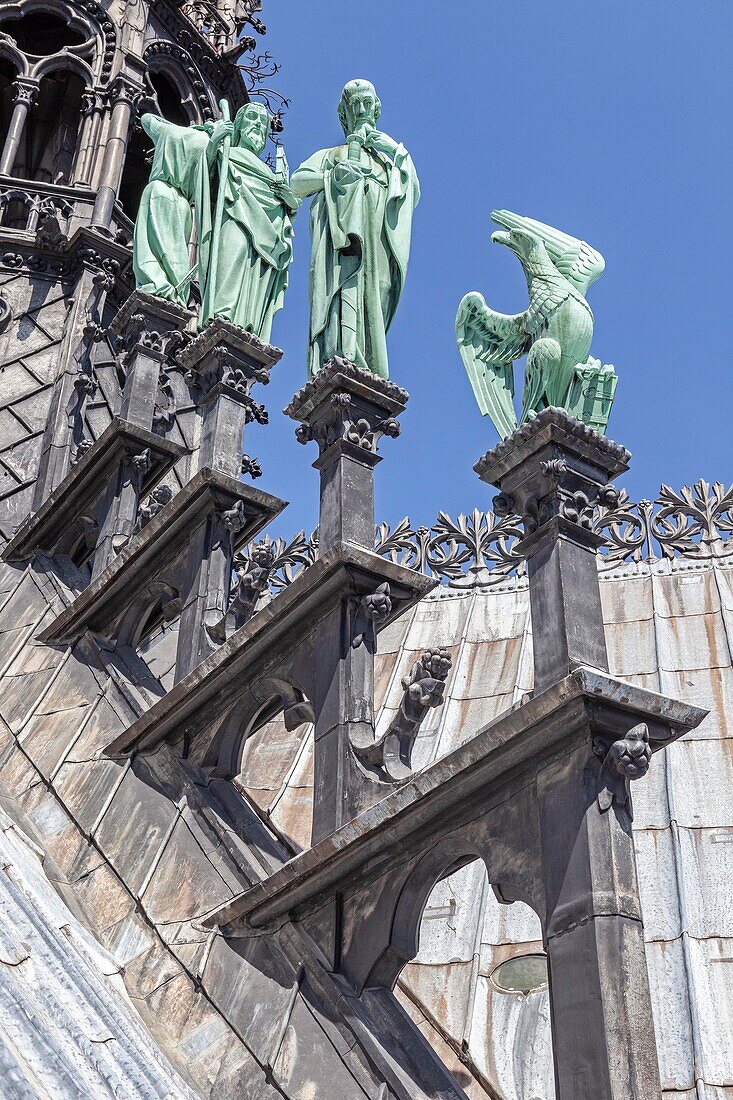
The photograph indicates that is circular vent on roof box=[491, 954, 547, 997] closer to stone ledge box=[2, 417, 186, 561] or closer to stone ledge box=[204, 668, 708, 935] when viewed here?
stone ledge box=[2, 417, 186, 561]

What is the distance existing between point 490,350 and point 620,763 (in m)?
3.98

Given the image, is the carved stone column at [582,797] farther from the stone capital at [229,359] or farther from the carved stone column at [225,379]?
the stone capital at [229,359]

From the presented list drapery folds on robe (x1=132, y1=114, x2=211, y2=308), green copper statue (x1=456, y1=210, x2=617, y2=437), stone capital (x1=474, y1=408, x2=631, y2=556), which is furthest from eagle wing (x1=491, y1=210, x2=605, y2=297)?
drapery folds on robe (x1=132, y1=114, x2=211, y2=308)

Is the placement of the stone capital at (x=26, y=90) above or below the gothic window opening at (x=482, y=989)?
above

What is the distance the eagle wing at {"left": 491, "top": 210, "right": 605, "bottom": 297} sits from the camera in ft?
34.7

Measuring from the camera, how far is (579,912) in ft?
24.7

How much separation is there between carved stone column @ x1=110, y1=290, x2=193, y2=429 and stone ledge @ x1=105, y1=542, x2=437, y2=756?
4577 millimetres

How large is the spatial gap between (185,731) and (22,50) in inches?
531

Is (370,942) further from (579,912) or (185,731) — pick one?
(185,731)

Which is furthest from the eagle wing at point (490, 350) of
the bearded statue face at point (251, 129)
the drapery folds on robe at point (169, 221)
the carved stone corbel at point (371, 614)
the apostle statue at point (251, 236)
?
the drapery folds on robe at point (169, 221)

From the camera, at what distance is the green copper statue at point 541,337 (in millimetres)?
9977

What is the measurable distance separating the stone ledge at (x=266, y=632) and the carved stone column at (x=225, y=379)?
2380mm

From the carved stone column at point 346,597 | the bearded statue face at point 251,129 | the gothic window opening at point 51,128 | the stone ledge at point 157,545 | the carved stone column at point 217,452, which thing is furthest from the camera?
the gothic window opening at point 51,128

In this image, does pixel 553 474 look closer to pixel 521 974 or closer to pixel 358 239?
pixel 358 239
